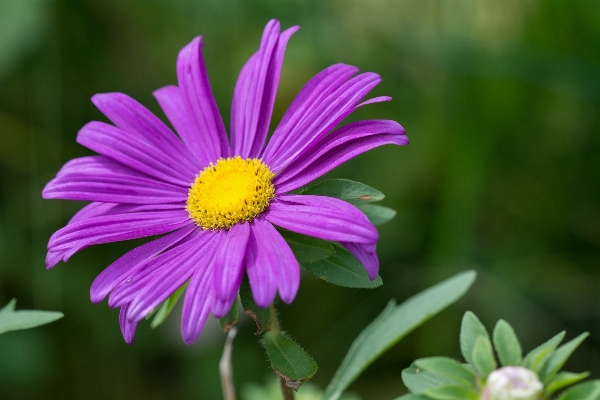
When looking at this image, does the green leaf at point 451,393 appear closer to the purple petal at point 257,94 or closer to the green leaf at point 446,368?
the green leaf at point 446,368

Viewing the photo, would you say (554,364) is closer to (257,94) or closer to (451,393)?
(451,393)

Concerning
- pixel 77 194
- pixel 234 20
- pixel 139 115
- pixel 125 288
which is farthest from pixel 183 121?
pixel 234 20

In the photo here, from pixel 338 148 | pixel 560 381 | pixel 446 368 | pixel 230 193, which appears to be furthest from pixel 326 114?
pixel 560 381

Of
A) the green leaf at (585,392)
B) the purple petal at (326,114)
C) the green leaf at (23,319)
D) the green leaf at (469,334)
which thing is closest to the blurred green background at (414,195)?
the purple petal at (326,114)

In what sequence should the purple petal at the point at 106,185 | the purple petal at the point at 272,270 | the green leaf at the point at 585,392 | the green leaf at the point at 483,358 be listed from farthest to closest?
the purple petal at the point at 106,185 < the purple petal at the point at 272,270 < the green leaf at the point at 483,358 < the green leaf at the point at 585,392

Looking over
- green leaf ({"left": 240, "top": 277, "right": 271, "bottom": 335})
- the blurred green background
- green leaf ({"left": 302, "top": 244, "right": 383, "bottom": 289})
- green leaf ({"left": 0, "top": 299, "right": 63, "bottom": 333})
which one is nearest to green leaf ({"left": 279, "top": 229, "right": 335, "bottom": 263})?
green leaf ({"left": 302, "top": 244, "right": 383, "bottom": 289})

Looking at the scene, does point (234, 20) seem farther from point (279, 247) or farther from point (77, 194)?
point (279, 247)

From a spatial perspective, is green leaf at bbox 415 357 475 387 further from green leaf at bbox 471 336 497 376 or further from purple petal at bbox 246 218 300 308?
purple petal at bbox 246 218 300 308

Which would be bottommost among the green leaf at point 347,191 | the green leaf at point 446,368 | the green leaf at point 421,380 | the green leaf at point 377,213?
the green leaf at point 421,380
